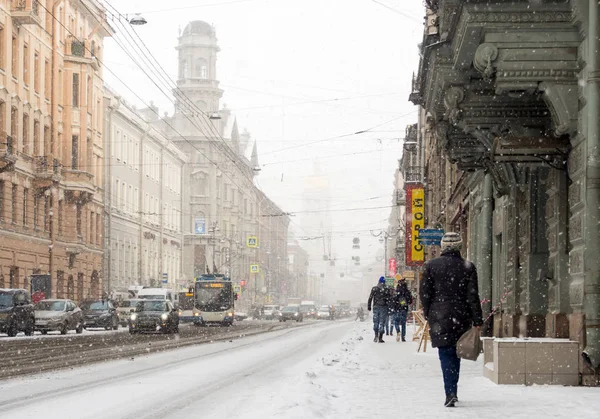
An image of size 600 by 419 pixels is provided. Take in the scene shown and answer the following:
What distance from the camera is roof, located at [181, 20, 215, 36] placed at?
12888 cm

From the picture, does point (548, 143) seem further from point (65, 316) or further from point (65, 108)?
point (65, 108)

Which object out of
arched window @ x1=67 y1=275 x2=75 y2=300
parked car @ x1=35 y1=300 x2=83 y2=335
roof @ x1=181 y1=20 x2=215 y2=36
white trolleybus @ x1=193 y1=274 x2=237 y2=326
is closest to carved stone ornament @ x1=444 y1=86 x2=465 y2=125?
parked car @ x1=35 y1=300 x2=83 y2=335

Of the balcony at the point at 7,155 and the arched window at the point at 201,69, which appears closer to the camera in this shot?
the balcony at the point at 7,155

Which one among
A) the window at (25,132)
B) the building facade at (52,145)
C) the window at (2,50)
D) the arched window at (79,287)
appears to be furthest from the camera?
the arched window at (79,287)

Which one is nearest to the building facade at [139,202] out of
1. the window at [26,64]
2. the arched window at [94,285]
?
the arched window at [94,285]

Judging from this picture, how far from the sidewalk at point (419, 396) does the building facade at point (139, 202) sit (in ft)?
185

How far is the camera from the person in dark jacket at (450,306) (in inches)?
459

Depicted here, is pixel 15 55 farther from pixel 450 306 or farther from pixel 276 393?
pixel 450 306

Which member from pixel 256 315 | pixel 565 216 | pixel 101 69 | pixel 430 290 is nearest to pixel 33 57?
pixel 101 69

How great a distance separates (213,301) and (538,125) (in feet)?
167

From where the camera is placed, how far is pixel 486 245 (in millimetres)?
27500

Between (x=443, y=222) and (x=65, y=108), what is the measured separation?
24537 mm

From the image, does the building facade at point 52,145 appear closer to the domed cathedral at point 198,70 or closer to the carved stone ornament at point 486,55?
the carved stone ornament at point 486,55

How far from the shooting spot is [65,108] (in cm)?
6288
